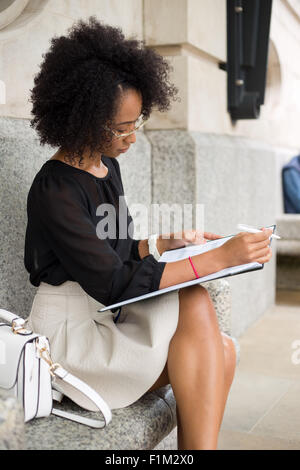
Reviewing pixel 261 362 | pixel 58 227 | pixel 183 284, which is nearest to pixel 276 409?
pixel 261 362

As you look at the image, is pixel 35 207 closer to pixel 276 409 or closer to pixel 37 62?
pixel 37 62

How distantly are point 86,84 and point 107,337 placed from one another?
32.4 inches

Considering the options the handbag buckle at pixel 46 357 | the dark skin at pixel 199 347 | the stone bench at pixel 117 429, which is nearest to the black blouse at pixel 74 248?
the dark skin at pixel 199 347

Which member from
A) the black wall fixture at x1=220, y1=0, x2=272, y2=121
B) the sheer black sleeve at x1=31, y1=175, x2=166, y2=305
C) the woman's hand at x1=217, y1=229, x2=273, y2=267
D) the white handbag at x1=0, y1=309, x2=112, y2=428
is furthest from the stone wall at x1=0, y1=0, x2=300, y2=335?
the woman's hand at x1=217, y1=229, x2=273, y2=267

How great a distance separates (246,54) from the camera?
14.4ft

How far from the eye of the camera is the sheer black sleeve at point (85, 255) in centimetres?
189

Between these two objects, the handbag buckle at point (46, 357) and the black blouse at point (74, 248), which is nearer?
the handbag buckle at point (46, 357)

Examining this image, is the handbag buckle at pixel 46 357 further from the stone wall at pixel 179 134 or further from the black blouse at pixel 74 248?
the stone wall at pixel 179 134

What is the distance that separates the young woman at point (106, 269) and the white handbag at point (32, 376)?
6.4 inches

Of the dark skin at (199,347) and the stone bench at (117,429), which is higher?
the dark skin at (199,347)

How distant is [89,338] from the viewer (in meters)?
2.03

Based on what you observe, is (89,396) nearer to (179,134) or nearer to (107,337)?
(107,337)

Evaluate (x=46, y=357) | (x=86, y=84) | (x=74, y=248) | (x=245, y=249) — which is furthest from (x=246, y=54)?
(x=46, y=357)

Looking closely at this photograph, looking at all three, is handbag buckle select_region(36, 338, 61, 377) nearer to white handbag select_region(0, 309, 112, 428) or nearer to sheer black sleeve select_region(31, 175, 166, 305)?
white handbag select_region(0, 309, 112, 428)
